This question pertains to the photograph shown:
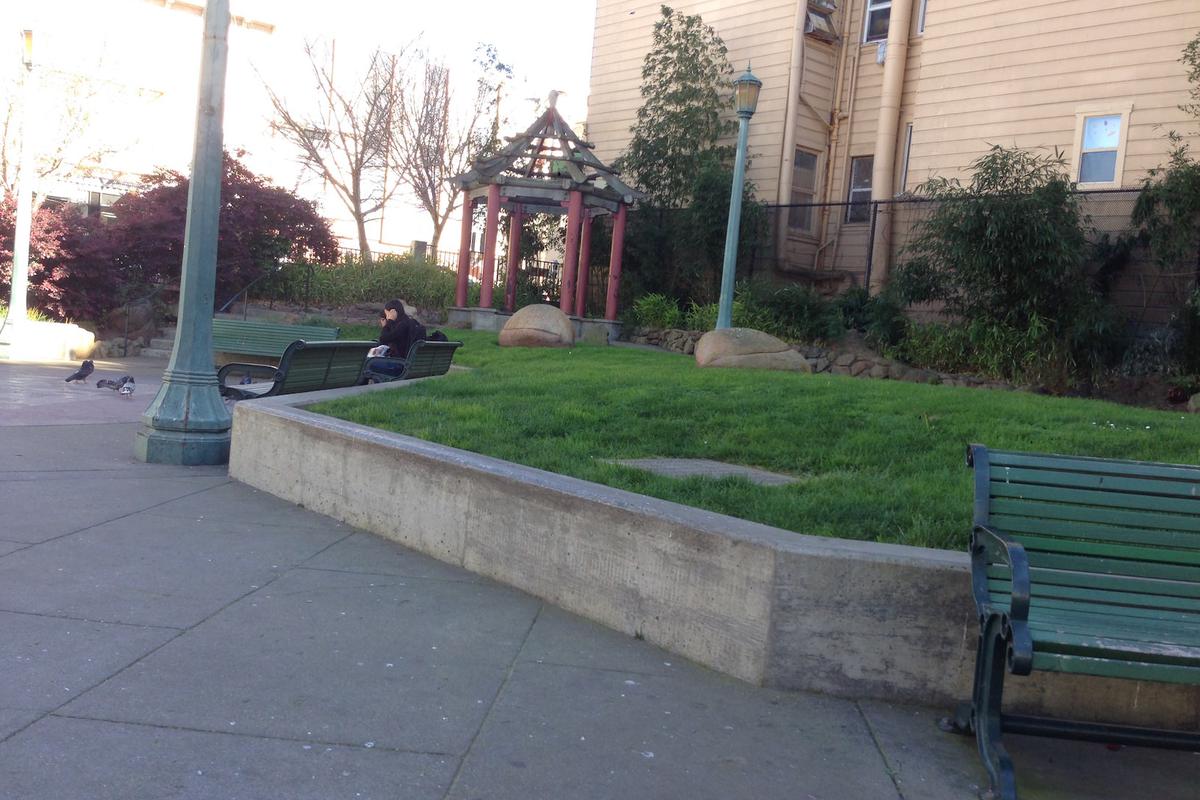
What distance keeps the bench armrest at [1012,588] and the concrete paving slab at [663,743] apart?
676 mm

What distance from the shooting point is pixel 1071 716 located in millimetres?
4137

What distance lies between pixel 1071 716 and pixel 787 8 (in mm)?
18546

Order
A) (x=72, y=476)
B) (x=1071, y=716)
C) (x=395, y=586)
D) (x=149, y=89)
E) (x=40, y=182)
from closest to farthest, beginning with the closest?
(x=1071, y=716) → (x=395, y=586) → (x=72, y=476) → (x=40, y=182) → (x=149, y=89)

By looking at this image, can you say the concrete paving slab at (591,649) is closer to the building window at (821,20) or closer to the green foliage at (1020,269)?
the green foliage at (1020,269)

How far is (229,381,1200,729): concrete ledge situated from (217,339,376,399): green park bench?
379 centimetres

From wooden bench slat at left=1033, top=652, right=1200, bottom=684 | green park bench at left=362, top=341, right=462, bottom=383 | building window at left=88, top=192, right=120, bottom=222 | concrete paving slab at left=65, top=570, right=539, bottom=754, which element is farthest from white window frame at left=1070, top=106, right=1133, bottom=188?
building window at left=88, top=192, right=120, bottom=222

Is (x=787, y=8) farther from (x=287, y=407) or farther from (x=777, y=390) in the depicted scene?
(x=287, y=407)

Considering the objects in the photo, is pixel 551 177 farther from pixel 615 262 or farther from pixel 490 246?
pixel 615 262

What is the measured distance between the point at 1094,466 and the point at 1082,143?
13.8m

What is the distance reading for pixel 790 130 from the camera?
20375 mm

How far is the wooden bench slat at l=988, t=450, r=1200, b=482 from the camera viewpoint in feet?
13.1

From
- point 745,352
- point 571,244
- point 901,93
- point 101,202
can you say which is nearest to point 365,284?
point 571,244

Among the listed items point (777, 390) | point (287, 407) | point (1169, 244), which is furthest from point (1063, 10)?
point (287, 407)

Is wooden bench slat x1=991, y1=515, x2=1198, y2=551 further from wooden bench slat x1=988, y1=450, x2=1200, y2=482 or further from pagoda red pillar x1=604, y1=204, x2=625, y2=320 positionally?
pagoda red pillar x1=604, y1=204, x2=625, y2=320
